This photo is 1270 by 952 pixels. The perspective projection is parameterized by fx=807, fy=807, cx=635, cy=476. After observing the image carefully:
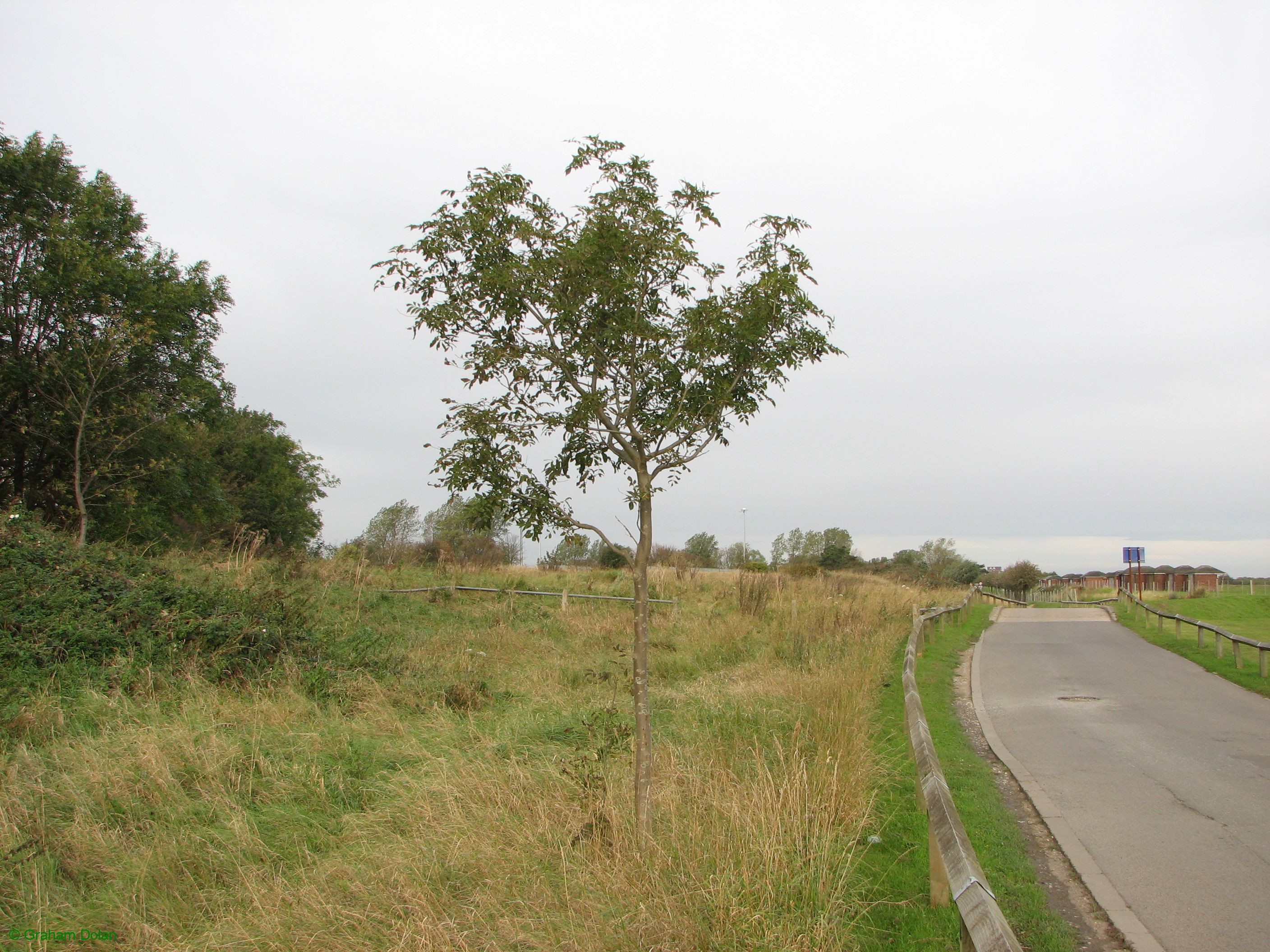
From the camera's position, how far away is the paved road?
4.84 metres

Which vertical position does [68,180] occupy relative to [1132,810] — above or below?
above

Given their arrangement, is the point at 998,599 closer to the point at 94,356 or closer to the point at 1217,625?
the point at 1217,625

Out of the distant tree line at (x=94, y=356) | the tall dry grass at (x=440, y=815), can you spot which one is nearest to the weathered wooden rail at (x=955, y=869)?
the tall dry grass at (x=440, y=815)

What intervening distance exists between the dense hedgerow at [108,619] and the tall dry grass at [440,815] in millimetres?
863

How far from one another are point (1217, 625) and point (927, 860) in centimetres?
2798

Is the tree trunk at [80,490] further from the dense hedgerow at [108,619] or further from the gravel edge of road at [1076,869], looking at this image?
the gravel edge of road at [1076,869]

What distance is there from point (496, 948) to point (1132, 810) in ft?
18.3

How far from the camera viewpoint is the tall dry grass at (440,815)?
4137 mm

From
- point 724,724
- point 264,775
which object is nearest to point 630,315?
point 724,724

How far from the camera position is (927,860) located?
17.8 feet

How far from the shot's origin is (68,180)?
23.3m

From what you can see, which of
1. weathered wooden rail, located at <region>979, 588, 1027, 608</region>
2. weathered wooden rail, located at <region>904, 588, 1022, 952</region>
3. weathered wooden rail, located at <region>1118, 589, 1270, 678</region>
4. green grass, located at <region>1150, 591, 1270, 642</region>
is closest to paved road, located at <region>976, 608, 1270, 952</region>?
weathered wooden rail, located at <region>1118, 589, 1270, 678</region>

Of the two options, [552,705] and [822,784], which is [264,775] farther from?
[822,784]

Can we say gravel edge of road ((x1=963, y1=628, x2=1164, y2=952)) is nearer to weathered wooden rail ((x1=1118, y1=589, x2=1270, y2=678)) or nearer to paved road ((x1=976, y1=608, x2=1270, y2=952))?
paved road ((x1=976, y1=608, x2=1270, y2=952))
